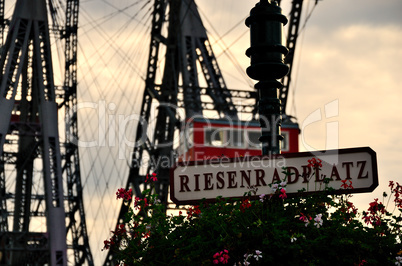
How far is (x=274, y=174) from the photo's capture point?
7.37 m

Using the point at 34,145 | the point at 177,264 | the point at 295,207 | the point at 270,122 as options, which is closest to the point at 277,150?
the point at 270,122

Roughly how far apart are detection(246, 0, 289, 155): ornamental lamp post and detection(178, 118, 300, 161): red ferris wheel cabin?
104 ft

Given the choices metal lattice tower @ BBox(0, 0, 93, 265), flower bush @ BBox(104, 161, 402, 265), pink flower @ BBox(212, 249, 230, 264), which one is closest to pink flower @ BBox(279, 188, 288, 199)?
flower bush @ BBox(104, 161, 402, 265)

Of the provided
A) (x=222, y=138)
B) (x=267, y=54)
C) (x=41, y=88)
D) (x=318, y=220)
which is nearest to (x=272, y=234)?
(x=318, y=220)

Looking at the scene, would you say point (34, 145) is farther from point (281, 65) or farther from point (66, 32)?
point (281, 65)

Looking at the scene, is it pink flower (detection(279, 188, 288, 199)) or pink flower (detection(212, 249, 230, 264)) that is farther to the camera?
pink flower (detection(279, 188, 288, 199))

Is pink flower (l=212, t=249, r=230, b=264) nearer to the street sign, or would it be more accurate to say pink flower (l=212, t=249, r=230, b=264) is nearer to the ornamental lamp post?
the street sign

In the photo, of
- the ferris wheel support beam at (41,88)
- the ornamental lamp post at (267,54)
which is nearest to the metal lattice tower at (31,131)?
the ferris wheel support beam at (41,88)

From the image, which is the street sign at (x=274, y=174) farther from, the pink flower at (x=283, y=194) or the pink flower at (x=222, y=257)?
the pink flower at (x=222, y=257)

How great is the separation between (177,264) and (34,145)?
33106 millimetres

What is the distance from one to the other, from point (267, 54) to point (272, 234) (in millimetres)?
1986

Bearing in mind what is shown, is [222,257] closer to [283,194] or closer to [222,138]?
[283,194]

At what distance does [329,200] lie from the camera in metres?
7.23

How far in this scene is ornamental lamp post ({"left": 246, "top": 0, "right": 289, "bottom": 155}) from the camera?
317 inches
